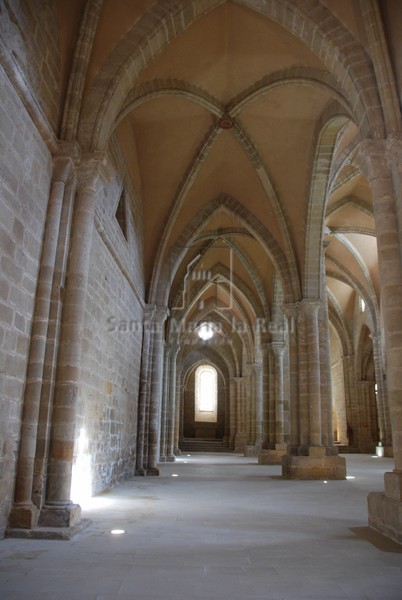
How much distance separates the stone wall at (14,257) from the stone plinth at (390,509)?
405 cm

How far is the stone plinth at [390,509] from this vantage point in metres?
5.11

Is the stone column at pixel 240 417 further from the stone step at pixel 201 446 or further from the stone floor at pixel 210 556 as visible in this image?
the stone floor at pixel 210 556

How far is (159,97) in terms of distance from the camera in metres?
10.7

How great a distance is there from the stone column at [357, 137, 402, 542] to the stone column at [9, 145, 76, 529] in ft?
12.6

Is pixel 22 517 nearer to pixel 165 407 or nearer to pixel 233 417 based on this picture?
pixel 165 407

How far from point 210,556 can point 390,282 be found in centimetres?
356

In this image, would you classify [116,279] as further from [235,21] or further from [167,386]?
[167,386]

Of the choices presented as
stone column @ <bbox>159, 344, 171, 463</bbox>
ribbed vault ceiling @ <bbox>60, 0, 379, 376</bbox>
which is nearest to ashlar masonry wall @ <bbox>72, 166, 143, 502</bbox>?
ribbed vault ceiling @ <bbox>60, 0, 379, 376</bbox>

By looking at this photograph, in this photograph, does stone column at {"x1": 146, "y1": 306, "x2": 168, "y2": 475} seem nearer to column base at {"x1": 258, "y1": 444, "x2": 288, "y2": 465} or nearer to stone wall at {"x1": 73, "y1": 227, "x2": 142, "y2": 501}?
stone wall at {"x1": 73, "y1": 227, "x2": 142, "y2": 501}

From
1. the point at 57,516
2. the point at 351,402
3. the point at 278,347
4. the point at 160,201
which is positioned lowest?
the point at 57,516

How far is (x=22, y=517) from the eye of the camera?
5258 mm

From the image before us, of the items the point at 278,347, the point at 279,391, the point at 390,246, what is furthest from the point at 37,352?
the point at 278,347

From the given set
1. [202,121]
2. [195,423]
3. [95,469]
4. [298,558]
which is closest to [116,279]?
[95,469]

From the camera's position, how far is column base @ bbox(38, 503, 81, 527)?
5.41 m
